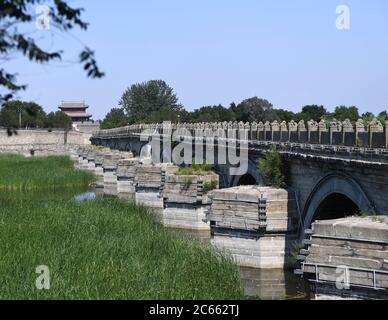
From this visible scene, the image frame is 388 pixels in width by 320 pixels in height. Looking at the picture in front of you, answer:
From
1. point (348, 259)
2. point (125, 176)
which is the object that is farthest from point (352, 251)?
point (125, 176)

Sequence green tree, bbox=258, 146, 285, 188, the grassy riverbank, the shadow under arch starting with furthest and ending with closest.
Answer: green tree, bbox=258, 146, 285, 188
the shadow under arch
the grassy riverbank

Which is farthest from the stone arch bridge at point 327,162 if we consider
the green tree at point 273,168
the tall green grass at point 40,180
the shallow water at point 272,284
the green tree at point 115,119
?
the green tree at point 115,119

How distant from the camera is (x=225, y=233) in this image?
88.5 feet

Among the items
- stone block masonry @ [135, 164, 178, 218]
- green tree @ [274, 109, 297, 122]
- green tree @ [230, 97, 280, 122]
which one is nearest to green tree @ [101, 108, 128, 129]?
green tree @ [230, 97, 280, 122]

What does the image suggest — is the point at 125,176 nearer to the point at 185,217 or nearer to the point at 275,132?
the point at 185,217

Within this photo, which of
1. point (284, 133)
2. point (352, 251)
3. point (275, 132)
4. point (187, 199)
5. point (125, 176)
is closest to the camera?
point (352, 251)

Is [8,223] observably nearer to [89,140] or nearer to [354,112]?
[354,112]

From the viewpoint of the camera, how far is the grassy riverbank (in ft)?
50.7

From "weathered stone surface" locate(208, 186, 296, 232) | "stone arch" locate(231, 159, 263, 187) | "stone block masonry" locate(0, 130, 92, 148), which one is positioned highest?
"stone block masonry" locate(0, 130, 92, 148)

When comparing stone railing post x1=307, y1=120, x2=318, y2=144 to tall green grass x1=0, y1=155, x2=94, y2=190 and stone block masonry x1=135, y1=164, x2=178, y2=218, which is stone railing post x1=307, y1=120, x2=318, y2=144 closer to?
stone block masonry x1=135, y1=164, x2=178, y2=218

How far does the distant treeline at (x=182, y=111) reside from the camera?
83931mm

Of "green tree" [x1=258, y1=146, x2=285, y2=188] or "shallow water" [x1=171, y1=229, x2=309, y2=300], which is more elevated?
"green tree" [x1=258, y1=146, x2=285, y2=188]

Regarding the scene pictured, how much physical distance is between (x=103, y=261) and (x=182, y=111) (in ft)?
362

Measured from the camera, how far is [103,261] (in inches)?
734
